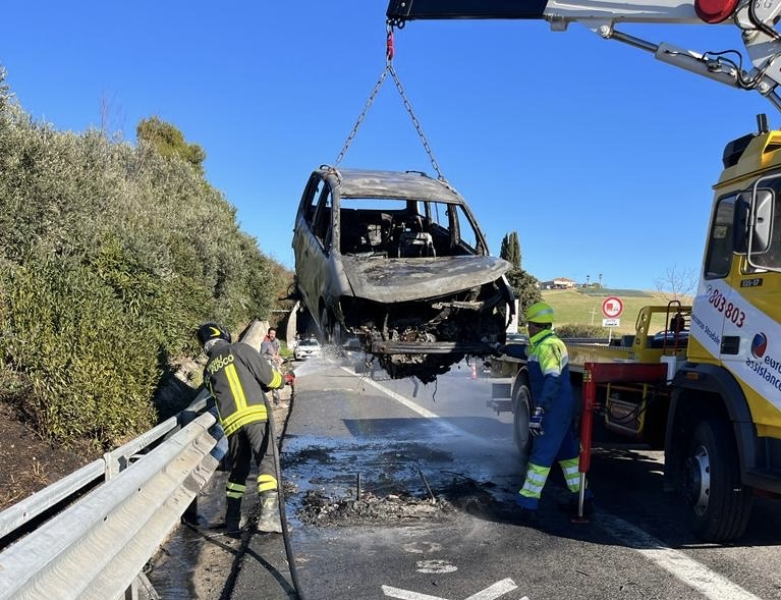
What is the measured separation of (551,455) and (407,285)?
2049mm

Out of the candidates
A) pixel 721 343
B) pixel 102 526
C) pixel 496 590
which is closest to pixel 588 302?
pixel 721 343

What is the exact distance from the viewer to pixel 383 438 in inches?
359

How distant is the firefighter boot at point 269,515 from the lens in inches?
200

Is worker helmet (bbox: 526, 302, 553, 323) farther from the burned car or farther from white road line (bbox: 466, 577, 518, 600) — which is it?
white road line (bbox: 466, 577, 518, 600)

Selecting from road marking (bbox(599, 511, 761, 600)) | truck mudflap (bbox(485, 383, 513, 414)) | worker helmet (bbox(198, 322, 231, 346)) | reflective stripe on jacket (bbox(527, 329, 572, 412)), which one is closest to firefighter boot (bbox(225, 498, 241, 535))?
worker helmet (bbox(198, 322, 231, 346))

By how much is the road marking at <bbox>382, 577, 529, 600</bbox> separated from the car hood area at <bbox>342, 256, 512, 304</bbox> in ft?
9.40

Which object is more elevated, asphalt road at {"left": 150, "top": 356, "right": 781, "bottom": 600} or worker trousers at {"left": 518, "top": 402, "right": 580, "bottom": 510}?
worker trousers at {"left": 518, "top": 402, "right": 580, "bottom": 510}

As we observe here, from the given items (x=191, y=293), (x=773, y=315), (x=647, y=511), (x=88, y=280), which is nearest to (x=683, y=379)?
(x=773, y=315)

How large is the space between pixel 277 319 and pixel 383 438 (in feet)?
84.7

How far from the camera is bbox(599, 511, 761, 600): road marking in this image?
3.91 metres

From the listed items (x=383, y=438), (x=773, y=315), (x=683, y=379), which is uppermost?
(x=773, y=315)

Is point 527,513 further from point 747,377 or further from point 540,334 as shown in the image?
point 747,377

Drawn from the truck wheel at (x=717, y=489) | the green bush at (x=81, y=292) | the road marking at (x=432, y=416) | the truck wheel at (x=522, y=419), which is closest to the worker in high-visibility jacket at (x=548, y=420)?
the truck wheel at (x=717, y=489)

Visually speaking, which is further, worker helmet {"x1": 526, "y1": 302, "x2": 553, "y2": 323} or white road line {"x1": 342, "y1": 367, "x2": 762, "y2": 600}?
worker helmet {"x1": 526, "y1": 302, "x2": 553, "y2": 323}
